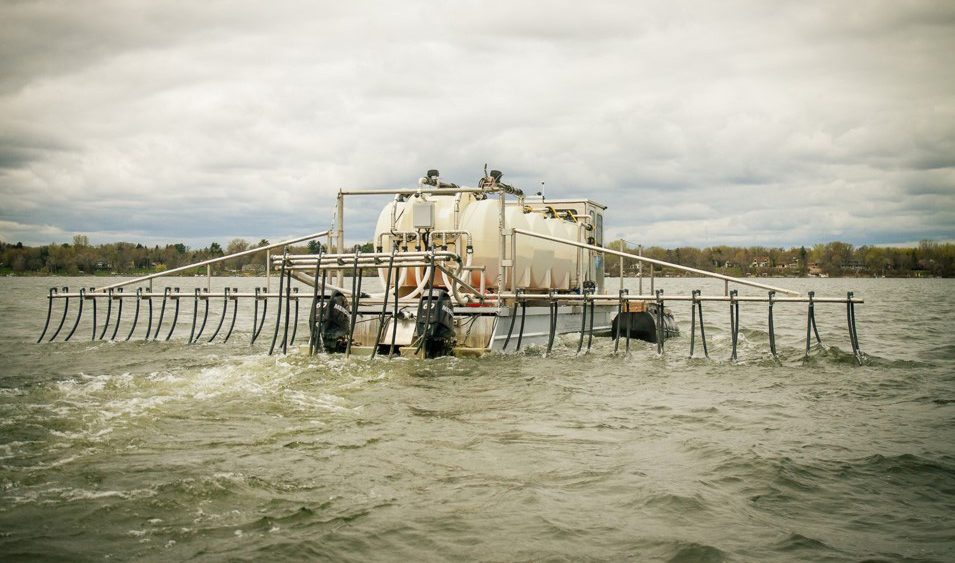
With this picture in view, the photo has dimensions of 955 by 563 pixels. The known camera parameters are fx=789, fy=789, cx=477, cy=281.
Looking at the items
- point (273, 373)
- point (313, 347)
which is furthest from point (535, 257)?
point (273, 373)

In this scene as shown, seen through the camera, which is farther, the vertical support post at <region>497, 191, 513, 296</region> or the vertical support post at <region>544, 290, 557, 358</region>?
the vertical support post at <region>544, 290, 557, 358</region>

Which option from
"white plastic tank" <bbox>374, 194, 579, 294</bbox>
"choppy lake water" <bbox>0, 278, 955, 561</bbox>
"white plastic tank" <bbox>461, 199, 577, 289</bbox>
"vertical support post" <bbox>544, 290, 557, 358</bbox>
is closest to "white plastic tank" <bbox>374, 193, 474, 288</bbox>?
"white plastic tank" <bbox>374, 194, 579, 294</bbox>

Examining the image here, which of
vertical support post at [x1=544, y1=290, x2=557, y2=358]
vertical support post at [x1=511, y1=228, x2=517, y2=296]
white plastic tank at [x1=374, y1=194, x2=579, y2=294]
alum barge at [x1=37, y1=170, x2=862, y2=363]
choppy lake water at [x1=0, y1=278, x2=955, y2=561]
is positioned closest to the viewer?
choppy lake water at [x1=0, y1=278, x2=955, y2=561]

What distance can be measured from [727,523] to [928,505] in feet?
6.98

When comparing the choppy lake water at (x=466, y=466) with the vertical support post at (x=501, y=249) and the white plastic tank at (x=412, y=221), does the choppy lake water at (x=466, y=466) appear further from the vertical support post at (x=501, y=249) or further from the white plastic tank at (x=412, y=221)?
the white plastic tank at (x=412, y=221)

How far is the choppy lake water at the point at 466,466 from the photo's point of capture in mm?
5730

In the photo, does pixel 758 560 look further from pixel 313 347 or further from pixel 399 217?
pixel 399 217

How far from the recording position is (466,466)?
7.87m

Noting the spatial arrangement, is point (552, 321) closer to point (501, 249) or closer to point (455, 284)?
point (501, 249)

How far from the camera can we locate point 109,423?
893 centimetres

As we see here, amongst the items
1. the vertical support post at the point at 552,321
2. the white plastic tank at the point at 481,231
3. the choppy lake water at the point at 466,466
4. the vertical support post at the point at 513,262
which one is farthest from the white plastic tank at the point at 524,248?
the choppy lake water at the point at 466,466

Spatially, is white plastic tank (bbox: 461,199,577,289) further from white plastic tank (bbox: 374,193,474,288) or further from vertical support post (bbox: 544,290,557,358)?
vertical support post (bbox: 544,290,557,358)

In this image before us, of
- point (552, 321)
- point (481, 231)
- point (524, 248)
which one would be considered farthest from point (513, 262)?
point (552, 321)

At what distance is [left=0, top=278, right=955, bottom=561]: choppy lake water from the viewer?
18.8 ft
